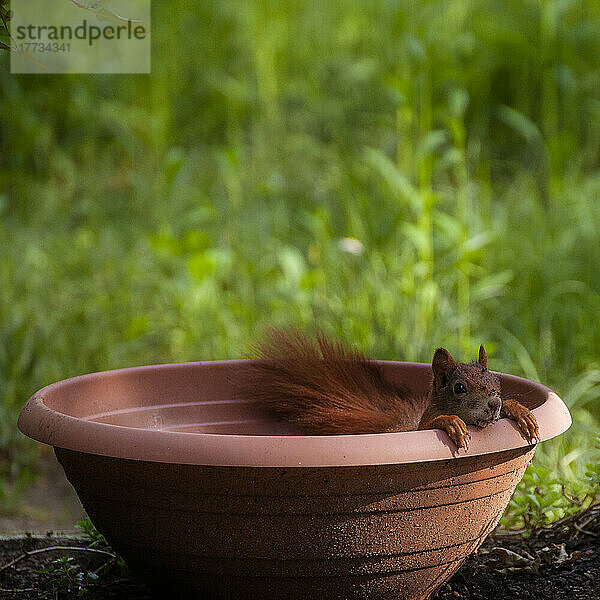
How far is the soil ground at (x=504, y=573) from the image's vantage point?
6.46 feet

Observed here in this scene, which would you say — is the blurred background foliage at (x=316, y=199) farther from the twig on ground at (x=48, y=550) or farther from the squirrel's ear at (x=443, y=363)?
the twig on ground at (x=48, y=550)

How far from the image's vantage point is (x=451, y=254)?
11.0 ft

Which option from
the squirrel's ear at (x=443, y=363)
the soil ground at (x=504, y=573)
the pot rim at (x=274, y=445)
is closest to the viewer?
the pot rim at (x=274, y=445)

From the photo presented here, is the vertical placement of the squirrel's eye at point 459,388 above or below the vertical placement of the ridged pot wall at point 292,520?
above

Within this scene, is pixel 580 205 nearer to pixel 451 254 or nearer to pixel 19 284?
pixel 451 254

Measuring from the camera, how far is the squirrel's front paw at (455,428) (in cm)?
148

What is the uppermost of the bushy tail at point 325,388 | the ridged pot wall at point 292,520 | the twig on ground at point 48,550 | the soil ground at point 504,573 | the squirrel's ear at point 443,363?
the squirrel's ear at point 443,363

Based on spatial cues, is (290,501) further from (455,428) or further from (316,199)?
(316,199)

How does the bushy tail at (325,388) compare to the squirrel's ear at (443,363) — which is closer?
the squirrel's ear at (443,363)

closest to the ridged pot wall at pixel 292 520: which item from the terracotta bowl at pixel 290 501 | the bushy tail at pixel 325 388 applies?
the terracotta bowl at pixel 290 501

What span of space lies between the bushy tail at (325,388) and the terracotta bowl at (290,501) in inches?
10.5

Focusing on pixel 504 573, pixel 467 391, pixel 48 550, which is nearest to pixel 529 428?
pixel 467 391

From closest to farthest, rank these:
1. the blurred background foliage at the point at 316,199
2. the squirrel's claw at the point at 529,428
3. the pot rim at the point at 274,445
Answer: the pot rim at the point at 274,445 < the squirrel's claw at the point at 529,428 < the blurred background foliage at the point at 316,199

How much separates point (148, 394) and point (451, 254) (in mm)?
1623
